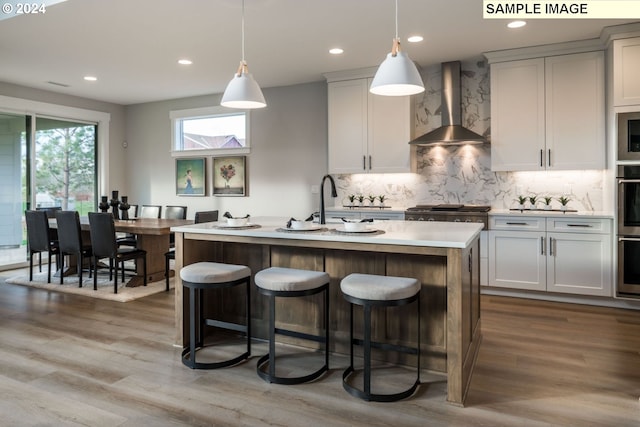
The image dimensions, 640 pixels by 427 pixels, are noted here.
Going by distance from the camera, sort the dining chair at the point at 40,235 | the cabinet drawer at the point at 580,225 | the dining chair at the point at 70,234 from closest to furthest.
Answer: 1. the cabinet drawer at the point at 580,225
2. the dining chair at the point at 70,234
3. the dining chair at the point at 40,235

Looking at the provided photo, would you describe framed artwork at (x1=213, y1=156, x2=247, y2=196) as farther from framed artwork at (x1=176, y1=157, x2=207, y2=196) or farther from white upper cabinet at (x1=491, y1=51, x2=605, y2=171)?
white upper cabinet at (x1=491, y1=51, x2=605, y2=171)

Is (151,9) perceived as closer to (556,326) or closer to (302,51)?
(302,51)

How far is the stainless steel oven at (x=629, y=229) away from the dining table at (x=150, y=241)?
450 cm

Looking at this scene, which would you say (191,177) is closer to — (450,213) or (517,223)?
(450,213)

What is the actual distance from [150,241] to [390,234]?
11.9 feet

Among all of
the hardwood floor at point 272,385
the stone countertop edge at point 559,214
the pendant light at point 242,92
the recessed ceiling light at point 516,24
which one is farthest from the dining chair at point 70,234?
the recessed ceiling light at point 516,24

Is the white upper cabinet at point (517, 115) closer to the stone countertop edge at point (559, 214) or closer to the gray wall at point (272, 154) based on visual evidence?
the stone countertop edge at point (559, 214)

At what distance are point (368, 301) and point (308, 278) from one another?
0.41 meters

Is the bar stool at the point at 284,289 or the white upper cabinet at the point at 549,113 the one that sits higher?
the white upper cabinet at the point at 549,113

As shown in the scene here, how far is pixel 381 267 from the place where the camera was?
2.83 m

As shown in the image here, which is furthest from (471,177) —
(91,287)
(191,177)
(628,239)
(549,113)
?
(91,287)

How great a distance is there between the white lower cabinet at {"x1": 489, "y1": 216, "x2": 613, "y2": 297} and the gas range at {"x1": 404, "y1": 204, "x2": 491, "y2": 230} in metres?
0.15

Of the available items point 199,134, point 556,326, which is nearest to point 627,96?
point 556,326

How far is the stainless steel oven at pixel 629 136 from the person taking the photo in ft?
13.3
